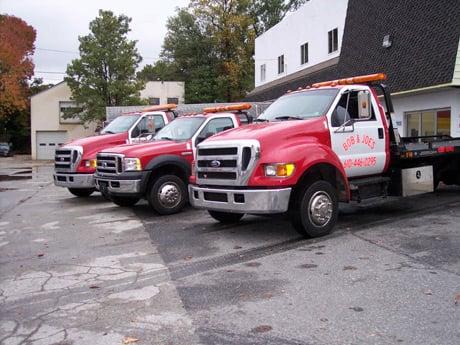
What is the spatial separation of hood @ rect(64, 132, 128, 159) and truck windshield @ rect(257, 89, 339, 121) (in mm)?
5143

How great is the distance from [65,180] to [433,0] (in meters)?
12.5

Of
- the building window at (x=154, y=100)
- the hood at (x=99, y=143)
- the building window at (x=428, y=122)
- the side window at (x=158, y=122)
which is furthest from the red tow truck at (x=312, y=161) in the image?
the building window at (x=154, y=100)

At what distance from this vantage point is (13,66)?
5022cm

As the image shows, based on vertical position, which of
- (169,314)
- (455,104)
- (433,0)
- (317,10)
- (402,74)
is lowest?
(169,314)

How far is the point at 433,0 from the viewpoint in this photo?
17.0m

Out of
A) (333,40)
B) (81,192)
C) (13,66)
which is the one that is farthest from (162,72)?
(81,192)

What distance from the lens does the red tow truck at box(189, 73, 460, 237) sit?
306 inches

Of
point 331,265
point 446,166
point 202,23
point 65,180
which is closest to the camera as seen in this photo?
Result: point 331,265

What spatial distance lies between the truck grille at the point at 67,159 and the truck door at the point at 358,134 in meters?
7.07

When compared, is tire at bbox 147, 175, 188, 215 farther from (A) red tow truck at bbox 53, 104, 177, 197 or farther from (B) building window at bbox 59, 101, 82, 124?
(B) building window at bbox 59, 101, 82, 124

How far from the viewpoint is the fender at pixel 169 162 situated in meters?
10.6

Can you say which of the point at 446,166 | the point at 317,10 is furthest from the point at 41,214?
the point at 317,10

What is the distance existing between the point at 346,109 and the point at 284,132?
1.48m

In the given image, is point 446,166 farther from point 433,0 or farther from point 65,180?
point 65,180
